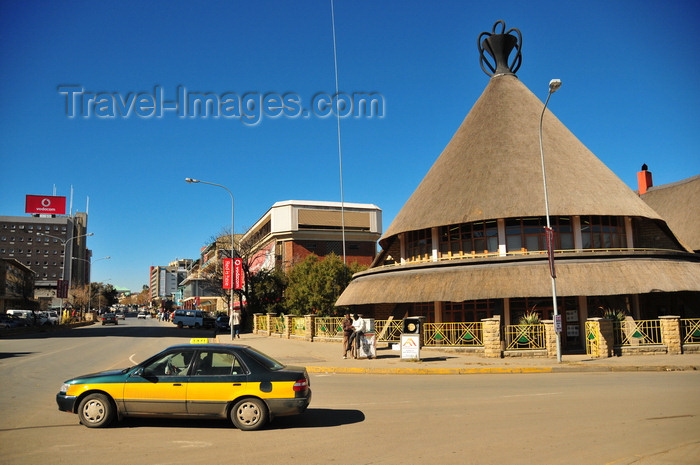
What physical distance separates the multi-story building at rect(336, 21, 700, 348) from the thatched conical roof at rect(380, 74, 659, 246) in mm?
73

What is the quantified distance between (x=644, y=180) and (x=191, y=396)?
49102 mm

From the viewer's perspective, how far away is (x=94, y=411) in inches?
351

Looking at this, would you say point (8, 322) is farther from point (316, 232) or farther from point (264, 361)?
point (264, 361)

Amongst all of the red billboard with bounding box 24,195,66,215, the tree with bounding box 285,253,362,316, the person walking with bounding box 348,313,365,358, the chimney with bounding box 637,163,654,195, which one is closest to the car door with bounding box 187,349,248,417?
the person walking with bounding box 348,313,365,358

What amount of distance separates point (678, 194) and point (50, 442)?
138 ft

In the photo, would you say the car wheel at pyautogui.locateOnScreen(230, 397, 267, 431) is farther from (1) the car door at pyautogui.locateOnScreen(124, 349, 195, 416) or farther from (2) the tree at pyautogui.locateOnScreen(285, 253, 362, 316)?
(2) the tree at pyautogui.locateOnScreen(285, 253, 362, 316)

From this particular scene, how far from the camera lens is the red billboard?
13538cm

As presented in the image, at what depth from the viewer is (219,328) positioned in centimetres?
5019

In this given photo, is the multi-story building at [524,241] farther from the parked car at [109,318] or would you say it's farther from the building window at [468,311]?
the parked car at [109,318]

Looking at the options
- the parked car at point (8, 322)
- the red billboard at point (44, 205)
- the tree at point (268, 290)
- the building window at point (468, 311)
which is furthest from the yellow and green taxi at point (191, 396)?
the red billboard at point (44, 205)

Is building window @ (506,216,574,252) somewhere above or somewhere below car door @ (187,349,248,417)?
above

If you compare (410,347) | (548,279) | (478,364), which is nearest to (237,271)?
(410,347)

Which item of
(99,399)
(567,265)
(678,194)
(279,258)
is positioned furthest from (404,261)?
(279,258)

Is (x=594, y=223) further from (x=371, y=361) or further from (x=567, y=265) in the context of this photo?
(x=371, y=361)
